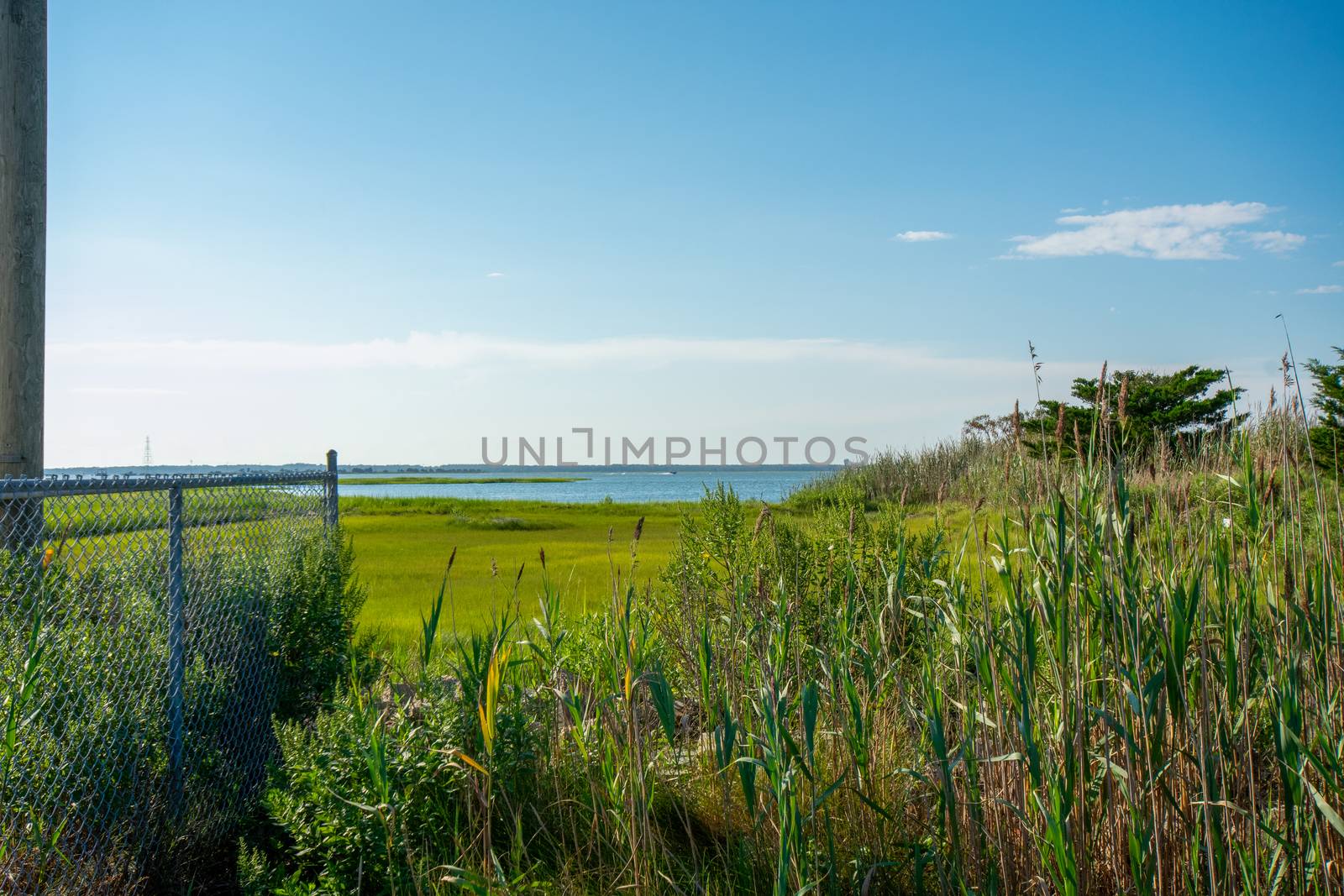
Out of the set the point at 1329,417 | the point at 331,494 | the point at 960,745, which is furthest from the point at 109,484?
the point at 1329,417

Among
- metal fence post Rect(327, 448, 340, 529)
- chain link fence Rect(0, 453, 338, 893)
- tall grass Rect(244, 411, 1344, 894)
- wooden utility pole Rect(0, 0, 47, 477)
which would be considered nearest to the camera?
tall grass Rect(244, 411, 1344, 894)

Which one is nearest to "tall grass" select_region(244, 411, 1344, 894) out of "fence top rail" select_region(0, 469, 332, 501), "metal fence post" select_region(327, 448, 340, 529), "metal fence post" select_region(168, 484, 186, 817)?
"metal fence post" select_region(168, 484, 186, 817)

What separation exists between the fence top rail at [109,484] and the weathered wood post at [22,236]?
32 cm

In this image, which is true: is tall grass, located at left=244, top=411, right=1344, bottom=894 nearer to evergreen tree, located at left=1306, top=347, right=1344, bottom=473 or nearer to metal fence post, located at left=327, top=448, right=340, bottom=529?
metal fence post, located at left=327, top=448, right=340, bottom=529

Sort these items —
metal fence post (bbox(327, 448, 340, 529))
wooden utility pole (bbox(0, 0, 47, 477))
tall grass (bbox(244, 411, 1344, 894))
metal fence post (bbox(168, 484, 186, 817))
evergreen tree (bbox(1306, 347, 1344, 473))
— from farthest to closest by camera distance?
1. evergreen tree (bbox(1306, 347, 1344, 473))
2. metal fence post (bbox(327, 448, 340, 529))
3. wooden utility pole (bbox(0, 0, 47, 477))
4. metal fence post (bbox(168, 484, 186, 817))
5. tall grass (bbox(244, 411, 1344, 894))

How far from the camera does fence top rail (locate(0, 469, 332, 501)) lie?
2980 mm

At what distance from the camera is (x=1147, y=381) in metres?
16.8

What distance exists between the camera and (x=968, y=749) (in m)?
2.35

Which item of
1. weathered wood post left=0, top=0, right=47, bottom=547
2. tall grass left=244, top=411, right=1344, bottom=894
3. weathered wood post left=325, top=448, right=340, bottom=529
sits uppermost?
weathered wood post left=0, top=0, right=47, bottom=547

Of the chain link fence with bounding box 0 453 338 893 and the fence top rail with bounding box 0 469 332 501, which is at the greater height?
the fence top rail with bounding box 0 469 332 501

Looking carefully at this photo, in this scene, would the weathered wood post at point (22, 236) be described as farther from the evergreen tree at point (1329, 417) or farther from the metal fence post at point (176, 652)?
the evergreen tree at point (1329, 417)

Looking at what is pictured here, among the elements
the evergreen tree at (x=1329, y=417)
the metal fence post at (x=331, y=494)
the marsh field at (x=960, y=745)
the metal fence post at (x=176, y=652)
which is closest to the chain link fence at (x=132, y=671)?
the metal fence post at (x=176, y=652)

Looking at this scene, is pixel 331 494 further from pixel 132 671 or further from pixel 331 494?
pixel 132 671

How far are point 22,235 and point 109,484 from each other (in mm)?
2346
